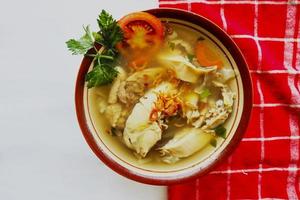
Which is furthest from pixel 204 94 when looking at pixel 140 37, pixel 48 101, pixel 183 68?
pixel 48 101

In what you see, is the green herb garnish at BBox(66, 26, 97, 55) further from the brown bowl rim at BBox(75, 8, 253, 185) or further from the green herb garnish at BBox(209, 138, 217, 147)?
the green herb garnish at BBox(209, 138, 217, 147)

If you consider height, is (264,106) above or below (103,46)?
below

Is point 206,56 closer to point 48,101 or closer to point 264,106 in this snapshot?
point 264,106

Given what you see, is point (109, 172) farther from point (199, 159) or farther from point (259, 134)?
point (259, 134)

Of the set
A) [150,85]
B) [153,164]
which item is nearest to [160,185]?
[153,164]

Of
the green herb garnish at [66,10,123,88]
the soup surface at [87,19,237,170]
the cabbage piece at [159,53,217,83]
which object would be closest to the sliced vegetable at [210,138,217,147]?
the soup surface at [87,19,237,170]
